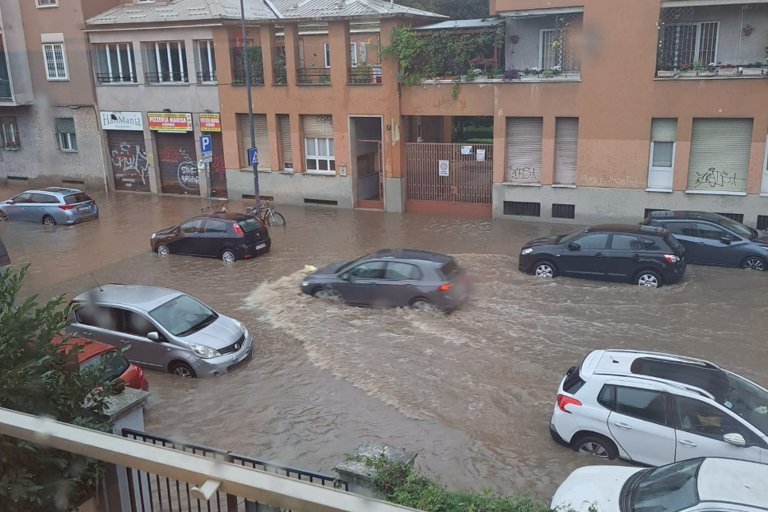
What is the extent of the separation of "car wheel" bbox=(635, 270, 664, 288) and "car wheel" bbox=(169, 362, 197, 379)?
33.1 ft

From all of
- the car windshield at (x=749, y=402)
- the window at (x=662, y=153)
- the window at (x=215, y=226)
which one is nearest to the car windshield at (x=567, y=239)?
the window at (x=662, y=153)

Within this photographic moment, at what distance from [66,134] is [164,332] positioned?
2408cm

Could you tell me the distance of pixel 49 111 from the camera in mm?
31453

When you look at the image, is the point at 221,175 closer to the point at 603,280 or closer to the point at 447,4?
the point at 603,280

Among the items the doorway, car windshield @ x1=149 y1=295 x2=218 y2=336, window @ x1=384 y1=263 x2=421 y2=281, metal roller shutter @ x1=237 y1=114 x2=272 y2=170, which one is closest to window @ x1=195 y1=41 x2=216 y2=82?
metal roller shutter @ x1=237 y1=114 x2=272 y2=170

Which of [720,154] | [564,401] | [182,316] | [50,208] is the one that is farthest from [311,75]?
[564,401]

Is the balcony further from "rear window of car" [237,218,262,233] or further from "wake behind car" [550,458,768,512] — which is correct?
"wake behind car" [550,458,768,512]

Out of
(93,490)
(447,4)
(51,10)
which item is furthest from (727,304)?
(447,4)

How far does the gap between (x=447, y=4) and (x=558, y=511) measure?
44821mm

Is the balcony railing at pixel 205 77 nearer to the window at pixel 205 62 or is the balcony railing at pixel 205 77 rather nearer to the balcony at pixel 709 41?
the window at pixel 205 62

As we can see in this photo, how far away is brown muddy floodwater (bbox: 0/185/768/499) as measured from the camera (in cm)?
944

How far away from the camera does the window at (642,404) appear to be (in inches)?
314

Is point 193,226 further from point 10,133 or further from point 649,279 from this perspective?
point 10,133

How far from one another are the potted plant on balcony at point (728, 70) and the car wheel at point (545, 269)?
27.5 feet
